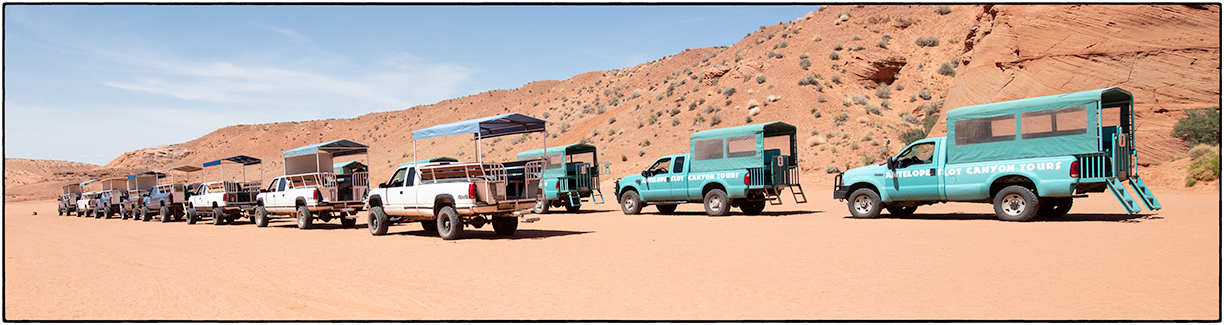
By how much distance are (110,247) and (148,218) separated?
572 inches

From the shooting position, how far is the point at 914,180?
1606cm

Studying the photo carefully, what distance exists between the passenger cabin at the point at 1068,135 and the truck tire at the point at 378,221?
501 inches

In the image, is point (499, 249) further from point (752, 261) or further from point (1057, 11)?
point (1057, 11)

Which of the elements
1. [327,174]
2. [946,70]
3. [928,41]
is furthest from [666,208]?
[928,41]

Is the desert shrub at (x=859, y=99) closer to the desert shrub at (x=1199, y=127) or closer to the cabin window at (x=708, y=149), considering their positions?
the desert shrub at (x=1199, y=127)

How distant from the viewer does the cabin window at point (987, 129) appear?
49.0ft

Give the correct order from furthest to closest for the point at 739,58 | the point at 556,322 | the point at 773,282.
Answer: the point at 739,58
the point at 773,282
the point at 556,322

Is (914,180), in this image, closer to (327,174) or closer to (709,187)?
(709,187)

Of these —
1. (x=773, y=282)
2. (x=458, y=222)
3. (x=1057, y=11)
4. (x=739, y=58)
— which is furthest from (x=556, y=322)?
(x=739, y=58)

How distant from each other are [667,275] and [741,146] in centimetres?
1157

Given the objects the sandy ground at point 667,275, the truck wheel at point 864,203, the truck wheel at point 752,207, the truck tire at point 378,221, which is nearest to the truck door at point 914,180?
the truck wheel at point 864,203

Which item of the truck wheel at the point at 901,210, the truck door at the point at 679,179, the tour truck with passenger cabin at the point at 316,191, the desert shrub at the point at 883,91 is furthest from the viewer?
the desert shrub at the point at 883,91

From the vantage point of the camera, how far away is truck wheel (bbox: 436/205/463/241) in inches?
536

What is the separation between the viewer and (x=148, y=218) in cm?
2666
